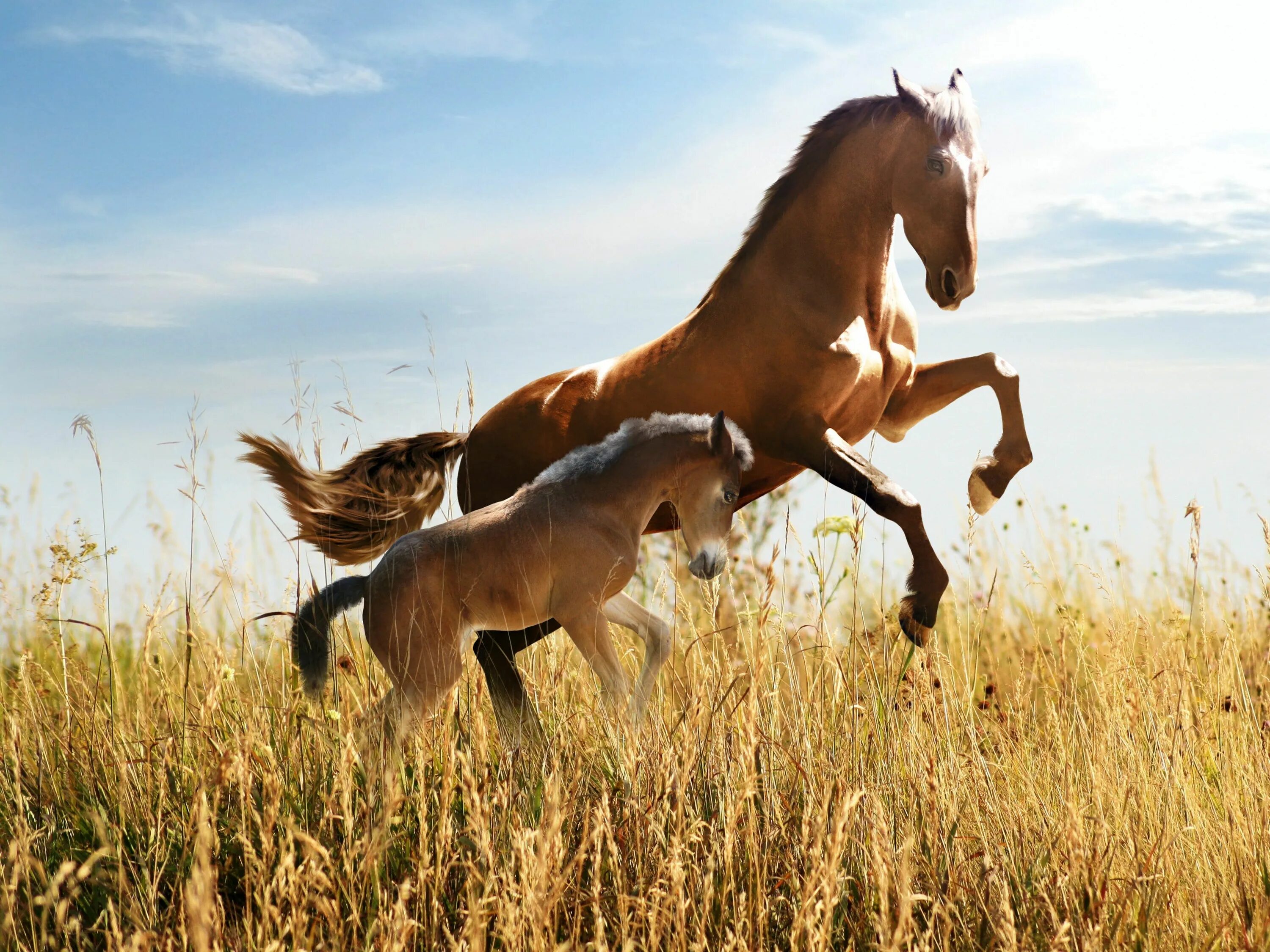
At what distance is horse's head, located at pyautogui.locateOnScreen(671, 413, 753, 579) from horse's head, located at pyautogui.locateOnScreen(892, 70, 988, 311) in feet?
4.14

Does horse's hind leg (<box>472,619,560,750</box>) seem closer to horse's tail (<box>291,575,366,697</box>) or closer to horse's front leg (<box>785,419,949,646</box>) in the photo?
horse's tail (<box>291,575,366,697</box>)

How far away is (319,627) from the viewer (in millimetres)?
4012

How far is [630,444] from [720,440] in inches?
13.9

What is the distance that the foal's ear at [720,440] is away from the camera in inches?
149

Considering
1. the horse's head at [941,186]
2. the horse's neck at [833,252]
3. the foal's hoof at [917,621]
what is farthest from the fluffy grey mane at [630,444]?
A: the horse's head at [941,186]

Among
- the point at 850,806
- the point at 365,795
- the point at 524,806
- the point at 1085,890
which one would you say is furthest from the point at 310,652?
the point at 1085,890

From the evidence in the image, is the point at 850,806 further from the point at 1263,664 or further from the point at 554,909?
the point at 1263,664

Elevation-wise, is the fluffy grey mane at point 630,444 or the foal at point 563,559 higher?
the fluffy grey mane at point 630,444

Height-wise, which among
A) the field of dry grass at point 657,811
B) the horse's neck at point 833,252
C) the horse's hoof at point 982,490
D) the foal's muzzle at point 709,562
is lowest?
the field of dry grass at point 657,811

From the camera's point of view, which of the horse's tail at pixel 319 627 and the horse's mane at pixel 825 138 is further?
the horse's mane at pixel 825 138

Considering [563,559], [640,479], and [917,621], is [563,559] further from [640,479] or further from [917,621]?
[917,621]

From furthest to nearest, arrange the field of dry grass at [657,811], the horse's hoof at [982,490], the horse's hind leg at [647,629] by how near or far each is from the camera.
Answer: the horse's hoof at [982,490]
the horse's hind leg at [647,629]
the field of dry grass at [657,811]

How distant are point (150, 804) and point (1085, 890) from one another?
3190 millimetres

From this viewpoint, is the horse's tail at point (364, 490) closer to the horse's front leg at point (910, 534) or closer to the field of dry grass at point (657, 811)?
the field of dry grass at point (657, 811)
